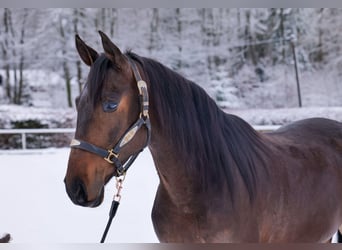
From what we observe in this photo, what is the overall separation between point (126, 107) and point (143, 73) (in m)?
0.09

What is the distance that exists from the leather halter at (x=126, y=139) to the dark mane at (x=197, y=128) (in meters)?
0.04

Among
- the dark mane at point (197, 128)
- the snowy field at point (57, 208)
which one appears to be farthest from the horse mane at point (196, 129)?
the snowy field at point (57, 208)

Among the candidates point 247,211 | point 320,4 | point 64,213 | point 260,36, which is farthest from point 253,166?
point 260,36

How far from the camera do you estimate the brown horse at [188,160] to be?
653 mm

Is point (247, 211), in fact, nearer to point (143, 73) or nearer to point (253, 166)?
point (253, 166)

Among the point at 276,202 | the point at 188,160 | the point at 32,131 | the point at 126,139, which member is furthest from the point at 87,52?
the point at 32,131

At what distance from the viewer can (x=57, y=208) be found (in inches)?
78.8

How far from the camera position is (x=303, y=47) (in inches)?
99.7

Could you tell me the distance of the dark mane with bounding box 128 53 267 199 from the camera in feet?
2.45

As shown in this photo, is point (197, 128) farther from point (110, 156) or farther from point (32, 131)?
point (32, 131)

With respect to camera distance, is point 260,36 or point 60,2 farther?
point 260,36

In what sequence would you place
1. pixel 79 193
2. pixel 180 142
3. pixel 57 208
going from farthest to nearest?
pixel 57 208, pixel 180 142, pixel 79 193

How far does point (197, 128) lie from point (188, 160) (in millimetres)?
74

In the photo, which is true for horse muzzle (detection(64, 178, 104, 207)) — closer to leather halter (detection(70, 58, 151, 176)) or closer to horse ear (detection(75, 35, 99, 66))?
leather halter (detection(70, 58, 151, 176))
